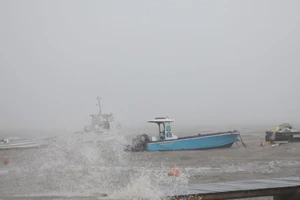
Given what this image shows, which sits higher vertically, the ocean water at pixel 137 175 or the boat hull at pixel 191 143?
the boat hull at pixel 191 143

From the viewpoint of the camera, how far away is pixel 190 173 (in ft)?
50.9

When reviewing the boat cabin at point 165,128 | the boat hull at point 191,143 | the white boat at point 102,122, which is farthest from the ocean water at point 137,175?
the white boat at point 102,122

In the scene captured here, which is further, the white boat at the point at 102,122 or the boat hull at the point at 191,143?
the white boat at the point at 102,122

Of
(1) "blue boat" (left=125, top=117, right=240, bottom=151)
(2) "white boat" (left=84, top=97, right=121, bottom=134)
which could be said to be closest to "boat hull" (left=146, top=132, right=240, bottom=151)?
(1) "blue boat" (left=125, top=117, right=240, bottom=151)

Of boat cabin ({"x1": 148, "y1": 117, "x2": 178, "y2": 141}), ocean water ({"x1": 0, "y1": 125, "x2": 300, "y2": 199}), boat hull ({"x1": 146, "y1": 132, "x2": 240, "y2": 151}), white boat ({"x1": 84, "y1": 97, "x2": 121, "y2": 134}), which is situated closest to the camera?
ocean water ({"x1": 0, "y1": 125, "x2": 300, "y2": 199})

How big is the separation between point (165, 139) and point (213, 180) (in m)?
13.9

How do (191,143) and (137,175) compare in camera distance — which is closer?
(137,175)

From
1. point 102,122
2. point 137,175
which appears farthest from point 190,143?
point 102,122

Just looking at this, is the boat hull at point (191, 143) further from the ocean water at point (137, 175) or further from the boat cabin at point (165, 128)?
the ocean water at point (137, 175)

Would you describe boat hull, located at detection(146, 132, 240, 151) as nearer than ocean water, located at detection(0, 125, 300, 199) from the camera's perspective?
No

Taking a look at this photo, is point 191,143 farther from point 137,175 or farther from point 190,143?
point 137,175

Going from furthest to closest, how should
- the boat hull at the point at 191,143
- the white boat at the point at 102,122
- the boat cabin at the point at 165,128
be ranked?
the white boat at the point at 102,122 → the boat cabin at the point at 165,128 → the boat hull at the point at 191,143

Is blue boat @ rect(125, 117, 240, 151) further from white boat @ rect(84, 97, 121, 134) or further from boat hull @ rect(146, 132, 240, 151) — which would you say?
white boat @ rect(84, 97, 121, 134)

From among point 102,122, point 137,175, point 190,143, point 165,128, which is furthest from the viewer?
point 102,122
